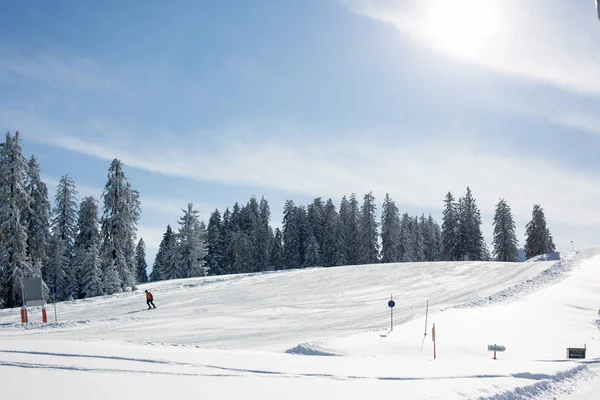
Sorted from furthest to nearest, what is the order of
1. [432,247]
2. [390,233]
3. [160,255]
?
[432,247], [160,255], [390,233]

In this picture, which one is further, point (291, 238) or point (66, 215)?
point (291, 238)

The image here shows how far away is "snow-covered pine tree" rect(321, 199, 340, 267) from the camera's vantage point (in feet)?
254

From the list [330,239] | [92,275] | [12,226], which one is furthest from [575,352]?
[330,239]

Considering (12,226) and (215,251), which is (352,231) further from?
(12,226)

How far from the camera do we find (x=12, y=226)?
37844 millimetres

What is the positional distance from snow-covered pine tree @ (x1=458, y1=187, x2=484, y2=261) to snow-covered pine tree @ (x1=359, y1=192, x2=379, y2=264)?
1303 cm

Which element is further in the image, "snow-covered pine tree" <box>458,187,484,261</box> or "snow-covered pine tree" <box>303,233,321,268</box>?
"snow-covered pine tree" <box>303,233,321,268</box>

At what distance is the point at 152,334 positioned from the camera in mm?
21953

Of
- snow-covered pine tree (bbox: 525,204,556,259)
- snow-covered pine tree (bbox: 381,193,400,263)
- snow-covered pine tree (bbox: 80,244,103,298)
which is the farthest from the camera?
snow-covered pine tree (bbox: 381,193,400,263)

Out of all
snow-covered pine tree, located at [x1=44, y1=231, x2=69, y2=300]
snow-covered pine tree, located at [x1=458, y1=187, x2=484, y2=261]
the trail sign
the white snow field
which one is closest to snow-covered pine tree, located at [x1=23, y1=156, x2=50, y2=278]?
snow-covered pine tree, located at [x1=44, y1=231, x2=69, y2=300]

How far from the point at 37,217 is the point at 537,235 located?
67.3 m

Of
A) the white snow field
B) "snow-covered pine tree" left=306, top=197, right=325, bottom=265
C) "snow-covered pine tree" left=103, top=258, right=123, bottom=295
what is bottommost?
the white snow field

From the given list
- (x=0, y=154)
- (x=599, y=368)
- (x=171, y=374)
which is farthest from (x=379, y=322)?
(x=0, y=154)

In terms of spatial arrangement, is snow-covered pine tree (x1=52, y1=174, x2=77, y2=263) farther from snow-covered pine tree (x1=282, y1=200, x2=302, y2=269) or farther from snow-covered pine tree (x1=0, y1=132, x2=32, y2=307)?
snow-covered pine tree (x1=282, y1=200, x2=302, y2=269)
